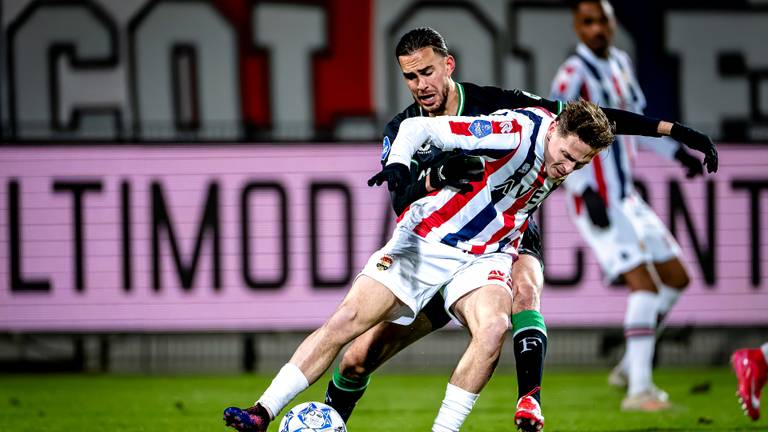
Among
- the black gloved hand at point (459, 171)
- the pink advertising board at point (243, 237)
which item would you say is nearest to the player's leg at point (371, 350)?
the black gloved hand at point (459, 171)

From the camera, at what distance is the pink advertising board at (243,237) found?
9.57 meters

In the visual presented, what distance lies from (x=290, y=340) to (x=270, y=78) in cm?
235

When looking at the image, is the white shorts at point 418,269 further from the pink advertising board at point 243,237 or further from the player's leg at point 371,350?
the pink advertising board at point 243,237

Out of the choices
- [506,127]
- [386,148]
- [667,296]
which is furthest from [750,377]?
[386,148]

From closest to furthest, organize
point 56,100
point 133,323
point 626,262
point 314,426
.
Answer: point 314,426 → point 626,262 → point 133,323 → point 56,100

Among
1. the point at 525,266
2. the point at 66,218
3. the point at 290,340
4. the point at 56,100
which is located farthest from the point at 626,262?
the point at 56,100

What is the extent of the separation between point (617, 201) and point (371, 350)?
2.72 metres

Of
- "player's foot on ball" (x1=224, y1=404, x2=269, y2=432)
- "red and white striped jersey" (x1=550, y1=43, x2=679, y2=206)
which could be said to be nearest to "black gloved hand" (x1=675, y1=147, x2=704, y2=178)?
"red and white striped jersey" (x1=550, y1=43, x2=679, y2=206)

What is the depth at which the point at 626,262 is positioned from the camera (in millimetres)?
7410

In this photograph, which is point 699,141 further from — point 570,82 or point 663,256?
point 663,256

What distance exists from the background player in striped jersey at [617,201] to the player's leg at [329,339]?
259 centimetres

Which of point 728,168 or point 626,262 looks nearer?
point 626,262

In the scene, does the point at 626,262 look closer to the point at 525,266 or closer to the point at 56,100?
the point at 525,266

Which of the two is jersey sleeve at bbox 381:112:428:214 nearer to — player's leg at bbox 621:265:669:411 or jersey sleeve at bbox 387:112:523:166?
jersey sleeve at bbox 387:112:523:166
